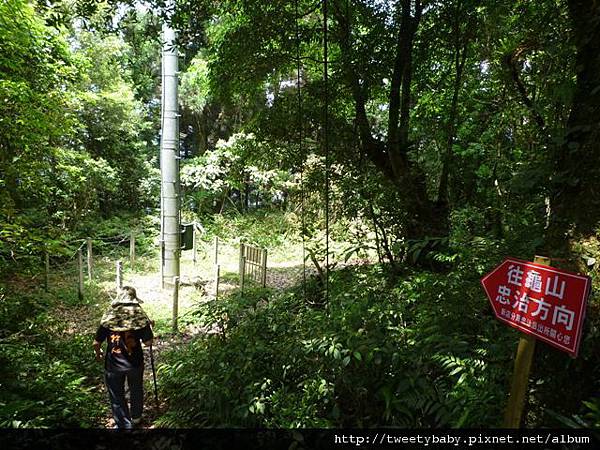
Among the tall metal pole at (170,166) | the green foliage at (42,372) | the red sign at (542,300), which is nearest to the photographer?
the red sign at (542,300)

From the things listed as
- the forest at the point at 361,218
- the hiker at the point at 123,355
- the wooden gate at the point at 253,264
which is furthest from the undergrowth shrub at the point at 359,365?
the wooden gate at the point at 253,264

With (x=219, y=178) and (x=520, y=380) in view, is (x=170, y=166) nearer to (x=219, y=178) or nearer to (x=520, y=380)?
(x=520, y=380)

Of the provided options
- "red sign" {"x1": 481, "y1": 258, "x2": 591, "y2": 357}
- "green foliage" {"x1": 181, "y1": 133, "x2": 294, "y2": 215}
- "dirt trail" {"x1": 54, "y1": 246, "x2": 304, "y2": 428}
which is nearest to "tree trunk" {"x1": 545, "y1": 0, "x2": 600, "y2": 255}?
"red sign" {"x1": 481, "y1": 258, "x2": 591, "y2": 357}

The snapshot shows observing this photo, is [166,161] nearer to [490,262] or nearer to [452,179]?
[452,179]

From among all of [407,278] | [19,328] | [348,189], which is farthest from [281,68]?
[19,328]

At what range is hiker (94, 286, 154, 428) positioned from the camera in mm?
3668

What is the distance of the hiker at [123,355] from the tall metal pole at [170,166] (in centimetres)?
427

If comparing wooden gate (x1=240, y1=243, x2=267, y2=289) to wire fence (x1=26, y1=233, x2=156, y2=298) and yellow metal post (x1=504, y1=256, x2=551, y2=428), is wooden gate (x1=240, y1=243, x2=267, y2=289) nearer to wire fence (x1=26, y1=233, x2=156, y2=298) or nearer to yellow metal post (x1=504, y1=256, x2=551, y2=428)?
wire fence (x1=26, y1=233, x2=156, y2=298)

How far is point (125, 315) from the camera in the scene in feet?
12.6

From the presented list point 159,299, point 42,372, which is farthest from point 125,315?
point 159,299

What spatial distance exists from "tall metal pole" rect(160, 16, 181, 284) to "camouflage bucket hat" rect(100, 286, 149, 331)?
4192 millimetres

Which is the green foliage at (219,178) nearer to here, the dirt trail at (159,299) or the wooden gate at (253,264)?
the dirt trail at (159,299)

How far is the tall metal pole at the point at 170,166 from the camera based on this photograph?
7695 mm

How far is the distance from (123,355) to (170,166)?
5050 millimetres
